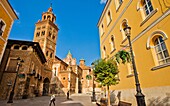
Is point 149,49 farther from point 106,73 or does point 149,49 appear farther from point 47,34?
point 47,34

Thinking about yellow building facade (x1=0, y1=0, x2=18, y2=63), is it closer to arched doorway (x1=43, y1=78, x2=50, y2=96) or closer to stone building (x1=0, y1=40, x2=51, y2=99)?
stone building (x1=0, y1=40, x2=51, y2=99)

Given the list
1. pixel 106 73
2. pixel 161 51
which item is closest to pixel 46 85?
pixel 106 73

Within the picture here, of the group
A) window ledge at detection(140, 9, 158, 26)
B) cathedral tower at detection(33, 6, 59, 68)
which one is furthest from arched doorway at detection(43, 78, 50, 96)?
window ledge at detection(140, 9, 158, 26)

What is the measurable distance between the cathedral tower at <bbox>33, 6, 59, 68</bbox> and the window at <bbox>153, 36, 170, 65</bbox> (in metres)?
36.2

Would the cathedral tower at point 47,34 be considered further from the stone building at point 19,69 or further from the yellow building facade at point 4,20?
the yellow building facade at point 4,20

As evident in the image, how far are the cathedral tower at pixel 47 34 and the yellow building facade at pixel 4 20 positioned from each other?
2503 cm

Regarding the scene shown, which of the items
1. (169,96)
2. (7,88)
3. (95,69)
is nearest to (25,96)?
(7,88)

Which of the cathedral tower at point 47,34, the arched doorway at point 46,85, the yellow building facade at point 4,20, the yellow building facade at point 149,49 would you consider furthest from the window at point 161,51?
the cathedral tower at point 47,34

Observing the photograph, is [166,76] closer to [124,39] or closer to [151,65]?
[151,65]

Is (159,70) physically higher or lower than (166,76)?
higher

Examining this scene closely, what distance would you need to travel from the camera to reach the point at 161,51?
19.4ft

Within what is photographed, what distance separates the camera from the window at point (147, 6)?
695 centimetres

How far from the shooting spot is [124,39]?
30.8 ft

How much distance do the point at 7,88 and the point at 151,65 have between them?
20.3m
